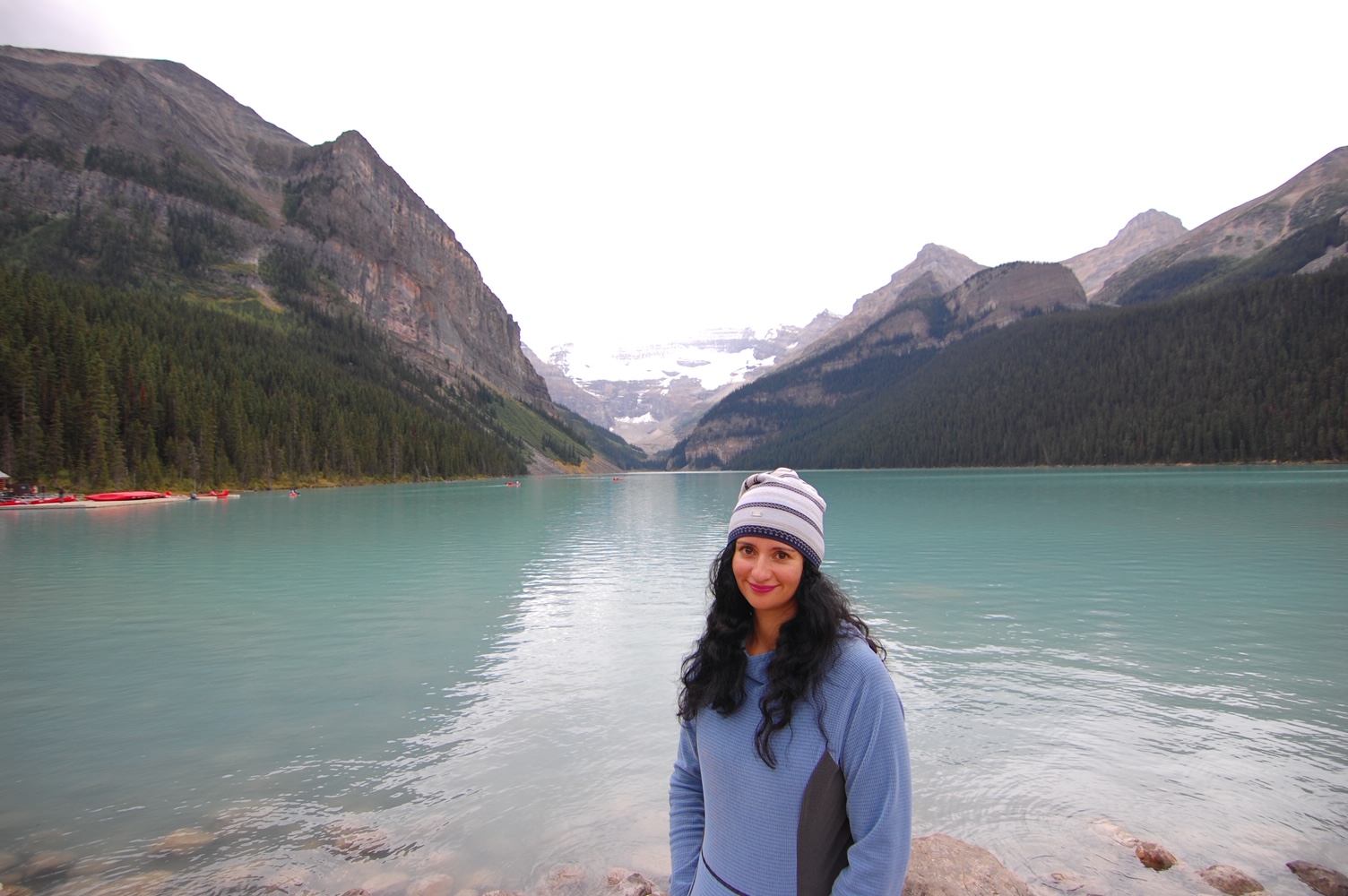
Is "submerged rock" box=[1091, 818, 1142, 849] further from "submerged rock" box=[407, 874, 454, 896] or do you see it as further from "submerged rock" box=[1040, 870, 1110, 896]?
"submerged rock" box=[407, 874, 454, 896]

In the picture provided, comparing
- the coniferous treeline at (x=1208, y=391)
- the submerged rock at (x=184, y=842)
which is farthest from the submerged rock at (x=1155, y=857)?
the coniferous treeline at (x=1208, y=391)

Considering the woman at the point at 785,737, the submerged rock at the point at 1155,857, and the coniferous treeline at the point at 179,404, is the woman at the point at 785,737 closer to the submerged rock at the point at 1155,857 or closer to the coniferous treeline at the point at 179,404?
the submerged rock at the point at 1155,857

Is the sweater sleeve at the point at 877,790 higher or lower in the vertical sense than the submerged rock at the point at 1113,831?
higher

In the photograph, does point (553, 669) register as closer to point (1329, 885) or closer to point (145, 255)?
point (1329, 885)

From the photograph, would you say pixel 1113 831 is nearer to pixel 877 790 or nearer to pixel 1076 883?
pixel 1076 883

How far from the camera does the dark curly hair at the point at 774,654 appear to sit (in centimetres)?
304

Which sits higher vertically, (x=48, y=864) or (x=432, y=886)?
(x=48, y=864)

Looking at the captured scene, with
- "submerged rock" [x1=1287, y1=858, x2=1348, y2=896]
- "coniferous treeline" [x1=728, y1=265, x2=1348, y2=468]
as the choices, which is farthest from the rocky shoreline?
"coniferous treeline" [x1=728, y1=265, x2=1348, y2=468]

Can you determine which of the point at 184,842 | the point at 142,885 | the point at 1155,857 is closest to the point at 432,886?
the point at 142,885

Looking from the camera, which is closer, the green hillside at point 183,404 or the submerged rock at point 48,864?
the submerged rock at point 48,864

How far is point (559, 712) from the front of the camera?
13180mm

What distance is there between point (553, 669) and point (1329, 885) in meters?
12.8

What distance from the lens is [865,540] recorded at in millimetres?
40688

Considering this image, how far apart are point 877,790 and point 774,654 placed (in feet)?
2.26
